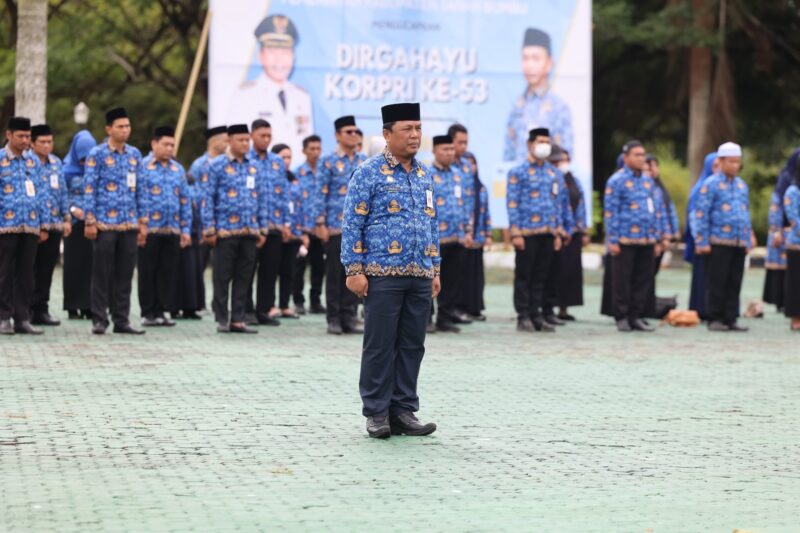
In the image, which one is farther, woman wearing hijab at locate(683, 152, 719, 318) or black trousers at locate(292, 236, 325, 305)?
black trousers at locate(292, 236, 325, 305)

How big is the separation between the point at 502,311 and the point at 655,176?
2807 mm

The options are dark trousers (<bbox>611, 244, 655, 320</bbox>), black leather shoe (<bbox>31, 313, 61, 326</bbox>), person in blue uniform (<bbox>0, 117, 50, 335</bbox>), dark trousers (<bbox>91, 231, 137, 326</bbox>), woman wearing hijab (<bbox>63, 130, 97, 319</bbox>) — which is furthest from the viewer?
dark trousers (<bbox>611, 244, 655, 320</bbox>)

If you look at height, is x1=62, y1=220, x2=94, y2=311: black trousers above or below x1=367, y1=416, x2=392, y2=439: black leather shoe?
above

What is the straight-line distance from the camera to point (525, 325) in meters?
16.7

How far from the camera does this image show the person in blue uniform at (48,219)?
1493 cm

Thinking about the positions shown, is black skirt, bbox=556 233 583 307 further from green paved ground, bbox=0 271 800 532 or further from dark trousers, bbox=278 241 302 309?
green paved ground, bbox=0 271 800 532

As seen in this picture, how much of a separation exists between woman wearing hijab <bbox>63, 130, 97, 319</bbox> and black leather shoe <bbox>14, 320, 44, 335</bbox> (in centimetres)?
138

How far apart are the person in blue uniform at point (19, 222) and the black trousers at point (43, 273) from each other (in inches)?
36.7

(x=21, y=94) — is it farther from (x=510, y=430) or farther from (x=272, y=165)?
(x=510, y=430)

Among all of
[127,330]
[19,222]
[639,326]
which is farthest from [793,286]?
[19,222]

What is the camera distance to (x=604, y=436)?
29.9 feet

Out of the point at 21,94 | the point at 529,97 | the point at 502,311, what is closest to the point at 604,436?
the point at 502,311

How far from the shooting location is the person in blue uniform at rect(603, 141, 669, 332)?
1667 centimetres

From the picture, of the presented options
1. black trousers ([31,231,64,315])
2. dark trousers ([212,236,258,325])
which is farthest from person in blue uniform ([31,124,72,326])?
dark trousers ([212,236,258,325])
